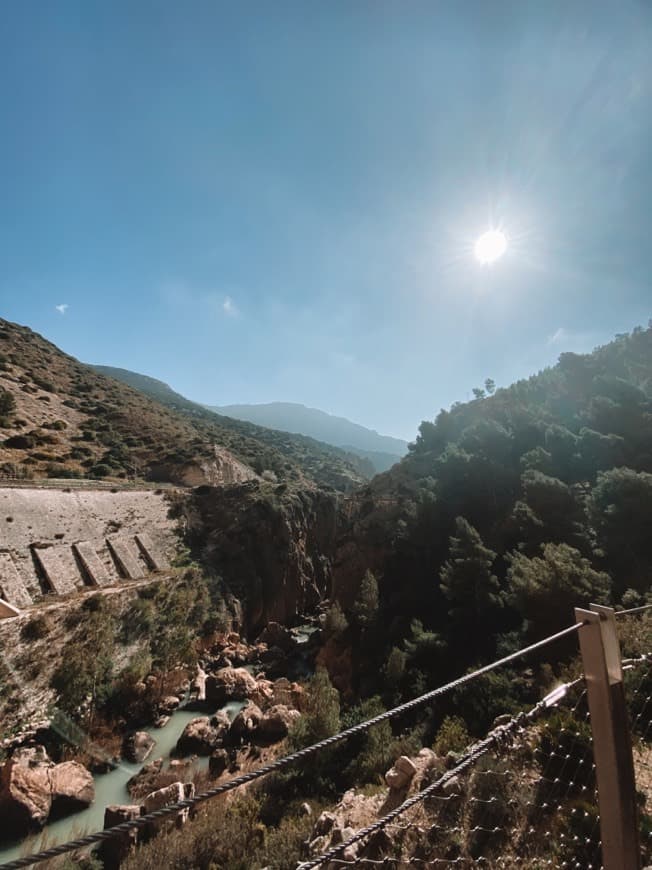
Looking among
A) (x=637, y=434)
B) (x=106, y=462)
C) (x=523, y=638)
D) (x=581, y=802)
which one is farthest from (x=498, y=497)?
(x=106, y=462)

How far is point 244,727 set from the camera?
598 inches

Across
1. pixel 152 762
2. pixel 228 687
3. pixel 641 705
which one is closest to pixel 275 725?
pixel 152 762

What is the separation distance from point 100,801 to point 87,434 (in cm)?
4119

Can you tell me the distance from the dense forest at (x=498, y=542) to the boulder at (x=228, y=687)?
571 cm

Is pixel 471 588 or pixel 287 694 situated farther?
pixel 471 588

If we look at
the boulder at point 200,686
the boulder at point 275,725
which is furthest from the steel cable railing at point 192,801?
the boulder at point 200,686

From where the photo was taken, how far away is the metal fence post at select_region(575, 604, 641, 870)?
2137mm

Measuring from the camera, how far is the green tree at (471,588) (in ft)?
61.5

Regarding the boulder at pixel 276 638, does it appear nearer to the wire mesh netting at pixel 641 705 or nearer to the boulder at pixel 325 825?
the boulder at pixel 325 825

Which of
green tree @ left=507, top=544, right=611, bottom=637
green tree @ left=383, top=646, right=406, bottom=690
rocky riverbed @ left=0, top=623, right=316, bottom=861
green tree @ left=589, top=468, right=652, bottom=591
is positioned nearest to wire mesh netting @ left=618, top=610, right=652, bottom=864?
green tree @ left=507, top=544, right=611, bottom=637

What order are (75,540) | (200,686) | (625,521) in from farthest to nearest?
(75,540)
(200,686)
(625,521)

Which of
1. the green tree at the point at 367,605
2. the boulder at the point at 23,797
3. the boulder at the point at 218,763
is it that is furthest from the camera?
the green tree at the point at 367,605

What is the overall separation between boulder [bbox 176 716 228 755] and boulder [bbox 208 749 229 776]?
1.26 m

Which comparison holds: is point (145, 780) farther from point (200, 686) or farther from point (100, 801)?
point (200, 686)
